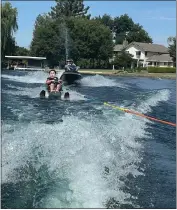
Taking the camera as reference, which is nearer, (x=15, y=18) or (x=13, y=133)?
(x=13, y=133)

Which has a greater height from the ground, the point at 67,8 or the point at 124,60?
the point at 67,8

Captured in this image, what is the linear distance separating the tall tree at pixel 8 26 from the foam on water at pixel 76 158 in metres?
40.5

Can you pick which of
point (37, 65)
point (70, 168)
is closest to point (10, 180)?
point (70, 168)

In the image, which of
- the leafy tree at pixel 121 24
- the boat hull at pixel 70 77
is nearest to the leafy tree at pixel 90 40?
the boat hull at pixel 70 77

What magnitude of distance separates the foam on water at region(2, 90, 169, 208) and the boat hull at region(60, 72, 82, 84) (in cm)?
1777

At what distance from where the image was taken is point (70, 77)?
2948 cm

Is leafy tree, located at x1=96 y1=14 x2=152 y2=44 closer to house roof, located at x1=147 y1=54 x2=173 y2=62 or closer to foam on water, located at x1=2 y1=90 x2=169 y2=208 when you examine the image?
house roof, located at x1=147 y1=54 x2=173 y2=62

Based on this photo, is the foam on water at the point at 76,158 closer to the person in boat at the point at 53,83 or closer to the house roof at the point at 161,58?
the person in boat at the point at 53,83

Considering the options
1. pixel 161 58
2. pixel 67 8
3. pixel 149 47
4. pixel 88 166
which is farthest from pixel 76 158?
pixel 67 8

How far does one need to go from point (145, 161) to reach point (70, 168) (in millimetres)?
2226

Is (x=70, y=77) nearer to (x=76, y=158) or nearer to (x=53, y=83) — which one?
(x=53, y=83)

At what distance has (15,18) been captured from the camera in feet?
172

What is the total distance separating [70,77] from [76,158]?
21.7 metres

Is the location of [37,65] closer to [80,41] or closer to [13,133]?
[80,41]
